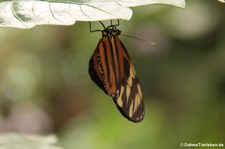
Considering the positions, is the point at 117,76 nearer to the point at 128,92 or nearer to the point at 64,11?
the point at 128,92

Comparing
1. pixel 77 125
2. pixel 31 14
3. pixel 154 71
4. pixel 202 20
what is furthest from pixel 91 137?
pixel 31 14

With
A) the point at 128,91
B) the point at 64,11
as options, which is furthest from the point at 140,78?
the point at 64,11

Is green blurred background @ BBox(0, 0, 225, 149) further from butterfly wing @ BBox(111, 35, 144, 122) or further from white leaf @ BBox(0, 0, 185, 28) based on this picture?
white leaf @ BBox(0, 0, 185, 28)

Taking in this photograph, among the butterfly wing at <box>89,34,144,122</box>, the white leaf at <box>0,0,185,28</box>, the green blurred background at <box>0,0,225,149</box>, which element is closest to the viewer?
the white leaf at <box>0,0,185,28</box>

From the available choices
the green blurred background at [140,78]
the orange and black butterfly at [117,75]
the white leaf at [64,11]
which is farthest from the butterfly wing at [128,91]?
the green blurred background at [140,78]

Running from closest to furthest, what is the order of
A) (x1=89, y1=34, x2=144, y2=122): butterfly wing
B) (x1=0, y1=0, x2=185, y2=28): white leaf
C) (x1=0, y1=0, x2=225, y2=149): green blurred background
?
(x1=0, y1=0, x2=185, y2=28): white leaf < (x1=89, y1=34, x2=144, y2=122): butterfly wing < (x1=0, y1=0, x2=225, y2=149): green blurred background

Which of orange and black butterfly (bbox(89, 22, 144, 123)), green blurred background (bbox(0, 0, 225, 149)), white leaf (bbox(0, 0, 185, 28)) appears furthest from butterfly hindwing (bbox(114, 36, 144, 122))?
green blurred background (bbox(0, 0, 225, 149))
